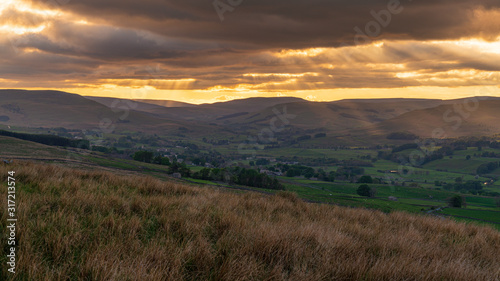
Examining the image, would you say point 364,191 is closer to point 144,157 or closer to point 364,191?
point 364,191

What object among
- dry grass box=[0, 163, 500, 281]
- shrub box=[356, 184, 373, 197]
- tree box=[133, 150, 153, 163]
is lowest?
shrub box=[356, 184, 373, 197]

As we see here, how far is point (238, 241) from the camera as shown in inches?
231

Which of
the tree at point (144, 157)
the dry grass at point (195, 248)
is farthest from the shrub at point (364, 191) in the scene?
the dry grass at point (195, 248)

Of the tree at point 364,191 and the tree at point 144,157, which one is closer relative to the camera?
the tree at point 364,191

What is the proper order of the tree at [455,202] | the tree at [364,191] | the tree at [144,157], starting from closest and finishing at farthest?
the tree at [455,202]
the tree at [364,191]
the tree at [144,157]

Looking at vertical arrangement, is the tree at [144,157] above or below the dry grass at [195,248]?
below

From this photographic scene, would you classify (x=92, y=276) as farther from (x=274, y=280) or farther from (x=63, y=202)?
(x=63, y=202)

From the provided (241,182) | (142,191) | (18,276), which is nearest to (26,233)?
(18,276)

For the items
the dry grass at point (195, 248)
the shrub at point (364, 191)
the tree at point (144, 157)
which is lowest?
the shrub at point (364, 191)

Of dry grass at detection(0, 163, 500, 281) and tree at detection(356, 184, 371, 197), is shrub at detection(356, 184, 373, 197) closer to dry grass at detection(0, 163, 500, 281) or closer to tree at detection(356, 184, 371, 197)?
tree at detection(356, 184, 371, 197)

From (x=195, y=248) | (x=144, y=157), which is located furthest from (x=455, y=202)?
(x=144, y=157)

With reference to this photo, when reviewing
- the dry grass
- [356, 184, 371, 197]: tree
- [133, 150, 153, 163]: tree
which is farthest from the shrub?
the dry grass

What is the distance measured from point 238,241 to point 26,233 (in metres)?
3.40

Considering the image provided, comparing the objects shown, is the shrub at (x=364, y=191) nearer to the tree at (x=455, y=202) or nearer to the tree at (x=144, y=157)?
the tree at (x=455, y=202)
